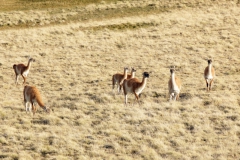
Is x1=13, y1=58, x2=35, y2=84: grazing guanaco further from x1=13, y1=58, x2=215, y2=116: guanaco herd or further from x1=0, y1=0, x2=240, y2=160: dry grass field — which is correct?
x1=13, y1=58, x2=215, y2=116: guanaco herd

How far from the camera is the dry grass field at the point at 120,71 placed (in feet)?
36.6

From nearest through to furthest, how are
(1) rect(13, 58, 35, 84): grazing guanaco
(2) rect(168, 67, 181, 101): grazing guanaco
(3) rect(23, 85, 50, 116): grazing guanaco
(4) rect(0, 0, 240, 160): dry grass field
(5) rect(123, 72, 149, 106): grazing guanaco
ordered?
(4) rect(0, 0, 240, 160): dry grass field, (3) rect(23, 85, 50, 116): grazing guanaco, (5) rect(123, 72, 149, 106): grazing guanaco, (2) rect(168, 67, 181, 101): grazing guanaco, (1) rect(13, 58, 35, 84): grazing guanaco

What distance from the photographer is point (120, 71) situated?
71.7 feet

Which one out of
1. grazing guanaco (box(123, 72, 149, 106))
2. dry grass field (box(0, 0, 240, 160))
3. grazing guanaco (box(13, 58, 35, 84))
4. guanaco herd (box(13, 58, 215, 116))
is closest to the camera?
dry grass field (box(0, 0, 240, 160))

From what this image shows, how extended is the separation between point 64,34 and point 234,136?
2280 cm

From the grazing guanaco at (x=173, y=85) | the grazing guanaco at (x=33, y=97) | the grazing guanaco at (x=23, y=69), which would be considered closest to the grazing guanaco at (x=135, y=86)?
the grazing guanaco at (x=173, y=85)

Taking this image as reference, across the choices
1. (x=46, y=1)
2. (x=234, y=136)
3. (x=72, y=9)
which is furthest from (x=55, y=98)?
(x=46, y=1)

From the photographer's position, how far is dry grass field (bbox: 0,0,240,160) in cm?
1115

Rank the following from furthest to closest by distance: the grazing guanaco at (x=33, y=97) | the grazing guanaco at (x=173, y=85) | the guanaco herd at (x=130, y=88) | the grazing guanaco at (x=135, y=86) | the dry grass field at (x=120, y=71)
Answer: the grazing guanaco at (x=173, y=85)
the grazing guanaco at (x=135, y=86)
the guanaco herd at (x=130, y=88)
the grazing guanaco at (x=33, y=97)
the dry grass field at (x=120, y=71)

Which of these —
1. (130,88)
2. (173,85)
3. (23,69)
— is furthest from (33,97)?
(23,69)

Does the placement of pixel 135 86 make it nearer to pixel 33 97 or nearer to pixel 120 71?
pixel 33 97

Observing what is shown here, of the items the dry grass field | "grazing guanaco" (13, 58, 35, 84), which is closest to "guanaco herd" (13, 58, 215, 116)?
the dry grass field

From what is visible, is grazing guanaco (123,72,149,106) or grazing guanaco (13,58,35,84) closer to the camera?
grazing guanaco (123,72,149,106)

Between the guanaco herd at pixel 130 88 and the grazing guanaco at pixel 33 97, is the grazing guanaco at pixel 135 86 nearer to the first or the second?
the guanaco herd at pixel 130 88
